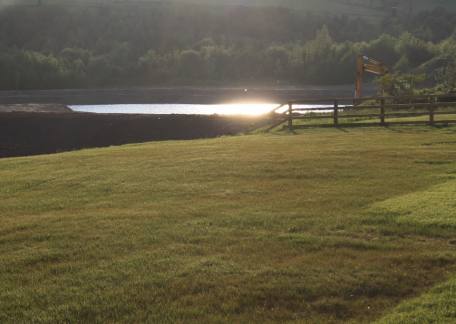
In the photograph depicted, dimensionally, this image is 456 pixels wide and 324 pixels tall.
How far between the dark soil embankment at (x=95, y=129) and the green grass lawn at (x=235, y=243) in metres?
20.0

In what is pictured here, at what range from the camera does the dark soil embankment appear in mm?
34781

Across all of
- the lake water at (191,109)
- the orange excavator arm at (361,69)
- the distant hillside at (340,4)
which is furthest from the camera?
the distant hillside at (340,4)

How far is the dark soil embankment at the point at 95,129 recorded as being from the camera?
1369 inches

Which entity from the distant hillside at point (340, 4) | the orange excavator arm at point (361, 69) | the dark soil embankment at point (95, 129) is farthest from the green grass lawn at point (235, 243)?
the distant hillside at point (340, 4)

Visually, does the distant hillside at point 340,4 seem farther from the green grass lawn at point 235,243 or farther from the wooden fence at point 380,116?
the green grass lawn at point 235,243

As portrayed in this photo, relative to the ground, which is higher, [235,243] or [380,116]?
[380,116]

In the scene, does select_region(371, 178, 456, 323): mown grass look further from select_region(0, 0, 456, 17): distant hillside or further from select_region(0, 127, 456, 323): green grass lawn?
select_region(0, 0, 456, 17): distant hillside

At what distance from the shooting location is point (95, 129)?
3841 cm

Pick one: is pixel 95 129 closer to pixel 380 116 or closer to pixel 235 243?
pixel 380 116

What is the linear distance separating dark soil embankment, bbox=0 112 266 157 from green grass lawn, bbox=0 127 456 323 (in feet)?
65.6

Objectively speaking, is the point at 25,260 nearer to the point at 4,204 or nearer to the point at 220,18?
the point at 4,204

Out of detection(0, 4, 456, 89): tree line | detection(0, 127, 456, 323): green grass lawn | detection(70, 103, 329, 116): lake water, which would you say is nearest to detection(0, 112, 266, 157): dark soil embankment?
detection(0, 127, 456, 323): green grass lawn

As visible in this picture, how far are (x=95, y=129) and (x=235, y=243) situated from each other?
101ft

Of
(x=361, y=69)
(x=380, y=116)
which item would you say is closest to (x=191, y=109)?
(x=361, y=69)
